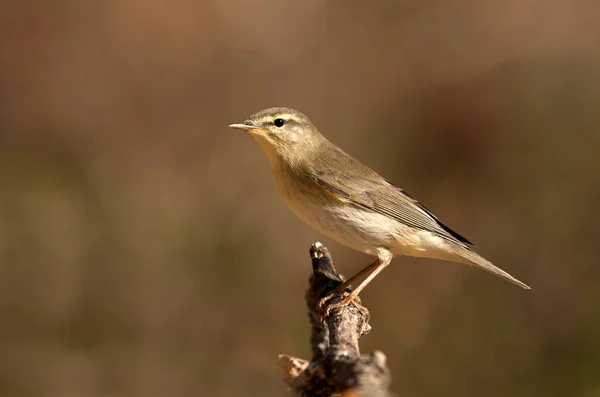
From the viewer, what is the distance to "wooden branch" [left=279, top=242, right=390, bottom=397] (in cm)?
226

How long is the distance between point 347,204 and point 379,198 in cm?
30

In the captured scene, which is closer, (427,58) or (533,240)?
(533,240)

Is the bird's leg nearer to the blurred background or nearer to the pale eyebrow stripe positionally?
the pale eyebrow stripe

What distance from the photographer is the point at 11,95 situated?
318 inches

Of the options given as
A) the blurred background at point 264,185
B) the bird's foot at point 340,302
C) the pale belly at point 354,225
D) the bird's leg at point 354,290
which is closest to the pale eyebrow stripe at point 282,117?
the pale belly at point 354,225

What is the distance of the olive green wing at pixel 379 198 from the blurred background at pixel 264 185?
1993 mm

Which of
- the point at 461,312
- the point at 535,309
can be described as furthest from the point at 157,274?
the point at 535,309

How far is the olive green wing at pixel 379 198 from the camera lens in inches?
170

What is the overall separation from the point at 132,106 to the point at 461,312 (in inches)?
177

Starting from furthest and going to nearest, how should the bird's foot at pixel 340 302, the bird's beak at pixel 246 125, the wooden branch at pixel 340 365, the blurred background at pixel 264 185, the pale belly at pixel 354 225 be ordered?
1. the blurred background at pixel 264 185
2. the bird's beak at pixel 246 125
3. the pale belly at pixel 354 225
4. the bird's foot at pixel 340 302
5. the wooden branch at pixel 340 365

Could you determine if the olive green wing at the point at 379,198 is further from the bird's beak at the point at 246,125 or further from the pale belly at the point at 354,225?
the bird's beak at the point at 246,125

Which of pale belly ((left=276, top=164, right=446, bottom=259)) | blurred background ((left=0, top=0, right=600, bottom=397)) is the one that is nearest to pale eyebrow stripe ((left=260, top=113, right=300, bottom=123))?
pale belly ((left=276, top=164, right=446, bottom=259))

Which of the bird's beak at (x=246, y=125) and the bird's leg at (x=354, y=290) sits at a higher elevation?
the bird's beak at (x=246, y=125)

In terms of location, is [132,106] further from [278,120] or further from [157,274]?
[278,120]
